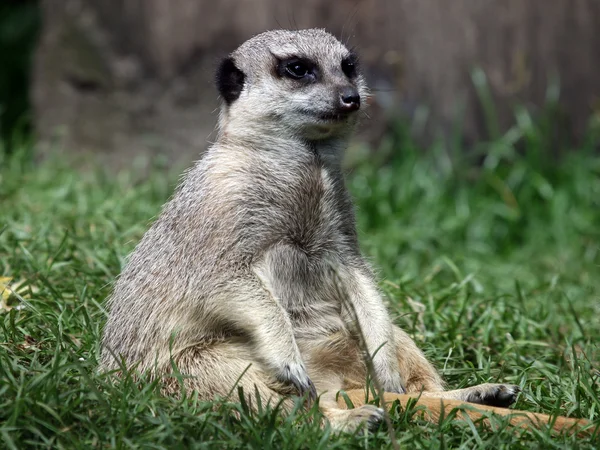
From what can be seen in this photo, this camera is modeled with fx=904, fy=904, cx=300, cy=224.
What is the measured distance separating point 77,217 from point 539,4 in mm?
4175

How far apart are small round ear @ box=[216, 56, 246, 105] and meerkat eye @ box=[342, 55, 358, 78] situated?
1.53 ft

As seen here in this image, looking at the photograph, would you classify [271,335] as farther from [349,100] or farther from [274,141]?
[349,100]

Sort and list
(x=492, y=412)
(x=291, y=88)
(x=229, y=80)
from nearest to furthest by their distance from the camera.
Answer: (x=492, y=412)
(x=291, y=88)
(x=229, y=80)

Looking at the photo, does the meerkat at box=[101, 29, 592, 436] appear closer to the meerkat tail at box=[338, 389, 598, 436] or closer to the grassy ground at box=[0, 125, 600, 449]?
the meerkat tail at box=[338, 389, 598, 436]

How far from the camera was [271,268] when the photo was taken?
373cm

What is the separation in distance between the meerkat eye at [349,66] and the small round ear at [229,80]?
1.53 feet

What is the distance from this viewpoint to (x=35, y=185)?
6.59 meters

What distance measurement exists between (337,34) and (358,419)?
4580 mm

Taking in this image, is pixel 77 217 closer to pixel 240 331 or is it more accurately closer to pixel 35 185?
pixel 35 185

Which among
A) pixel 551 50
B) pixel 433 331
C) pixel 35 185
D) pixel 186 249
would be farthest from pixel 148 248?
pixel 551 50

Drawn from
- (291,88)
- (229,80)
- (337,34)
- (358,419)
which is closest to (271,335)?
(358,419)

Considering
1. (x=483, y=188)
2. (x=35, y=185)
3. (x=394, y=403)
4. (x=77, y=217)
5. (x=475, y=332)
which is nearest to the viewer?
(x=394, y=403)

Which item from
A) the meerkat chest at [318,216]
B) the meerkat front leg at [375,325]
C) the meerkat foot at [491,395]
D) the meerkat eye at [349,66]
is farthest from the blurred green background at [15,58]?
the meerkat foot at [491,395]

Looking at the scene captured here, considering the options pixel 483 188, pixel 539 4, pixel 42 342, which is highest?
pixel 539 4
